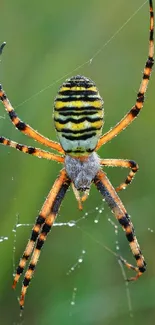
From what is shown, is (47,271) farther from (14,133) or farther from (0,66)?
(0,66)

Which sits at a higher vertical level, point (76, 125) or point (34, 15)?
point (34, 15)

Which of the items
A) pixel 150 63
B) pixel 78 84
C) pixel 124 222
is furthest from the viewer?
pixel 124 222

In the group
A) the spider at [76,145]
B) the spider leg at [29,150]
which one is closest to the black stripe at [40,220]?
the spider at [76,145]

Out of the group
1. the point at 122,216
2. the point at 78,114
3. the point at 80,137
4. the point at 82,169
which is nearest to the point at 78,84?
the point at 78,114

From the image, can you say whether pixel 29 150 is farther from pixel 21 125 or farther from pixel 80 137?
pixel 80 137

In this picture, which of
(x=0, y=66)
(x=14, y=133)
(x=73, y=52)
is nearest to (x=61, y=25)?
(x=73, y=52)

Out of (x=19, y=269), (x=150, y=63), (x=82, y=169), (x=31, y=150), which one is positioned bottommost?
(x=19, y=269)

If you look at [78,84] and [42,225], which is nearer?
[78,84]
